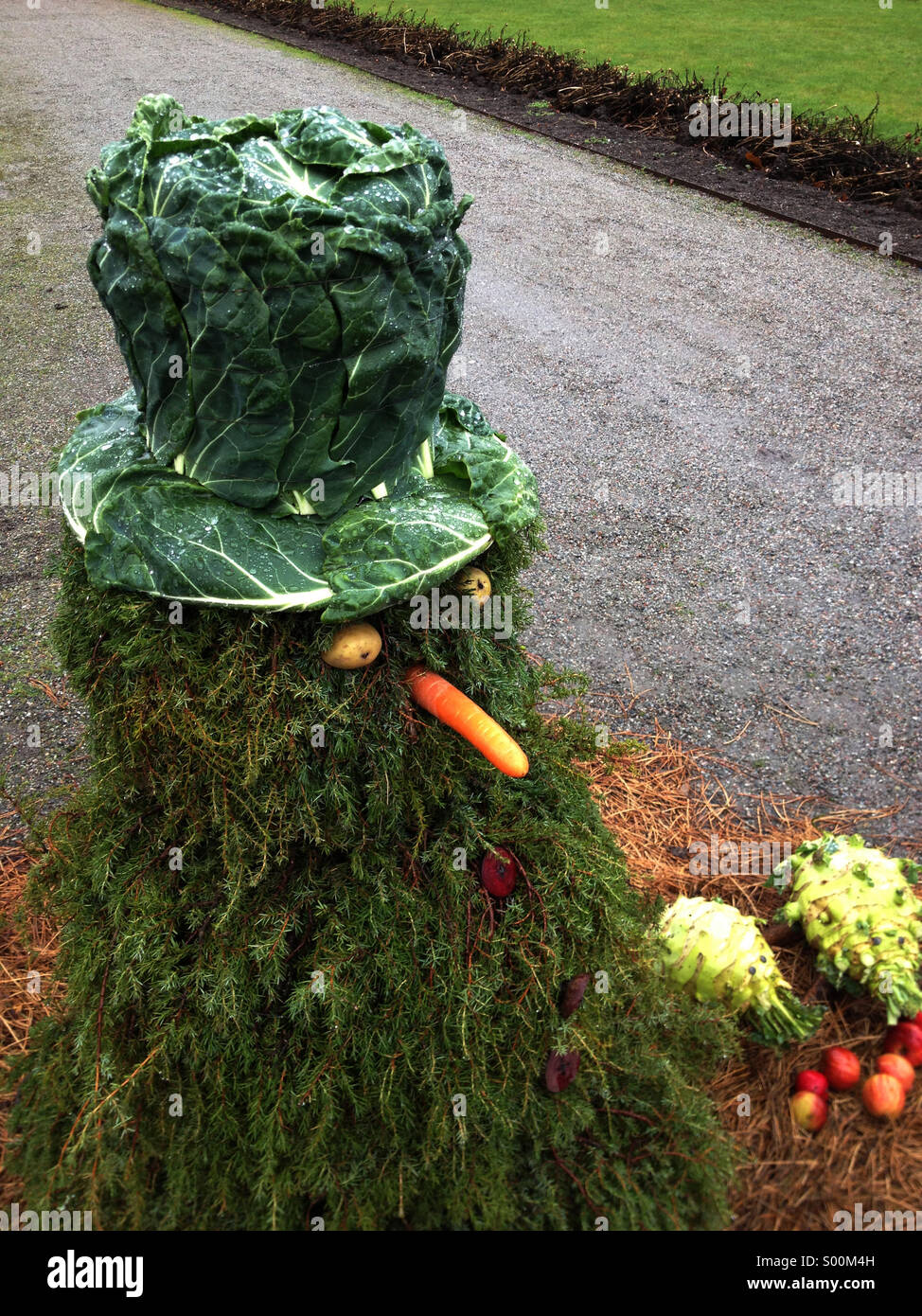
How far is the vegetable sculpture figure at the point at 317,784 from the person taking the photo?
171 cm

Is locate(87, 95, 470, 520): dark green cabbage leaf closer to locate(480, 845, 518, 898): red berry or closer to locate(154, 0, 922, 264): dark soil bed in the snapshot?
locate(480, 845, 518, 898): red berry

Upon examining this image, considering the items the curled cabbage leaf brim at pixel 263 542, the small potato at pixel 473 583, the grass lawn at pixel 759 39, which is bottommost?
the small potato at pixel 473 583

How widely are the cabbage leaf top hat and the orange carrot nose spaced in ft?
0.76

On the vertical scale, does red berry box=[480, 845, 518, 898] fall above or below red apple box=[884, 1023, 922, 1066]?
above

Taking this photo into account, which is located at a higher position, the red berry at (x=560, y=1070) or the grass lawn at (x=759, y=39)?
Answer: the grass lawn at (x=759, y=39)

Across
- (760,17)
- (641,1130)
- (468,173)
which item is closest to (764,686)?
(641,1130)

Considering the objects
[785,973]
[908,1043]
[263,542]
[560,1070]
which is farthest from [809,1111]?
[263,542]

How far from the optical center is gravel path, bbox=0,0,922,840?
443 cm

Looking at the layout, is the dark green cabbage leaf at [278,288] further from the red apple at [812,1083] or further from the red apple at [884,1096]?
the red apple at [884,1096]

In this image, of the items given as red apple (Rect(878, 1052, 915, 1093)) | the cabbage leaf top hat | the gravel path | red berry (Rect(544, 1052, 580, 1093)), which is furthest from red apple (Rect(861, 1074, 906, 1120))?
the cabbage leaf top hat

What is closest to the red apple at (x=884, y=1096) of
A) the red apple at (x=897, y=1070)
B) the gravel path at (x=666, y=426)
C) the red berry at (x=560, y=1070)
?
the red apple at (x=897, y=1070)

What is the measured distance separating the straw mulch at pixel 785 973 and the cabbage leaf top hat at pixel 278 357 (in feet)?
4.02

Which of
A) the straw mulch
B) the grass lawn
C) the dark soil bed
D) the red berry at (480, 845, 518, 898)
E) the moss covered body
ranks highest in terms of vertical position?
the grass lawn

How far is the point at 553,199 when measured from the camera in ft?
30.9
